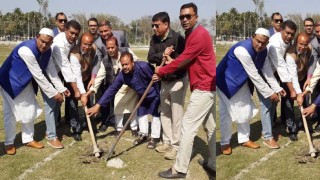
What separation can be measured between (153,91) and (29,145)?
2189mm

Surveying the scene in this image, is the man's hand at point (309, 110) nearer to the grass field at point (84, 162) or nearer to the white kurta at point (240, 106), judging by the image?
the white kurta at point (240, 106)

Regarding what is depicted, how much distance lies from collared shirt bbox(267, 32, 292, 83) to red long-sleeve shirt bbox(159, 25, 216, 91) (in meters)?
0.71

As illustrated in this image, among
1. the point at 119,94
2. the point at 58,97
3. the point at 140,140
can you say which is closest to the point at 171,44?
the point at 119,94

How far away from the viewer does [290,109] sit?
14.3ft

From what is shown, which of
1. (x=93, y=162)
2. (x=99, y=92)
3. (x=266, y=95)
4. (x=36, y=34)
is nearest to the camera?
(x=266, y=95)

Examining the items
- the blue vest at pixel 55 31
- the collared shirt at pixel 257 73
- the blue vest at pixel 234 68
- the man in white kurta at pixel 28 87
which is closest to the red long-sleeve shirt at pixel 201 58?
the blue vest at pixel 234 68

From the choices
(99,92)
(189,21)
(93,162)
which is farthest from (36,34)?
(189,21)

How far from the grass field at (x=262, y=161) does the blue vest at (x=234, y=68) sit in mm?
94

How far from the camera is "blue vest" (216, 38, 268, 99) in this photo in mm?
3621

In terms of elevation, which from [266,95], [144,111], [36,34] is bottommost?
[144,111]

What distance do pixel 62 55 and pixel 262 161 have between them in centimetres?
356

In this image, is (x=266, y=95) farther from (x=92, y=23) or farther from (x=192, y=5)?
(x=92, y=23)

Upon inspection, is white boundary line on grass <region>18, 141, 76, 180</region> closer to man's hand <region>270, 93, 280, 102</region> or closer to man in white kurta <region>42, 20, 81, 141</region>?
man in white kurta <region>42, 20, 81, 141</region>

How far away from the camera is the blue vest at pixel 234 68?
11.9 feet
